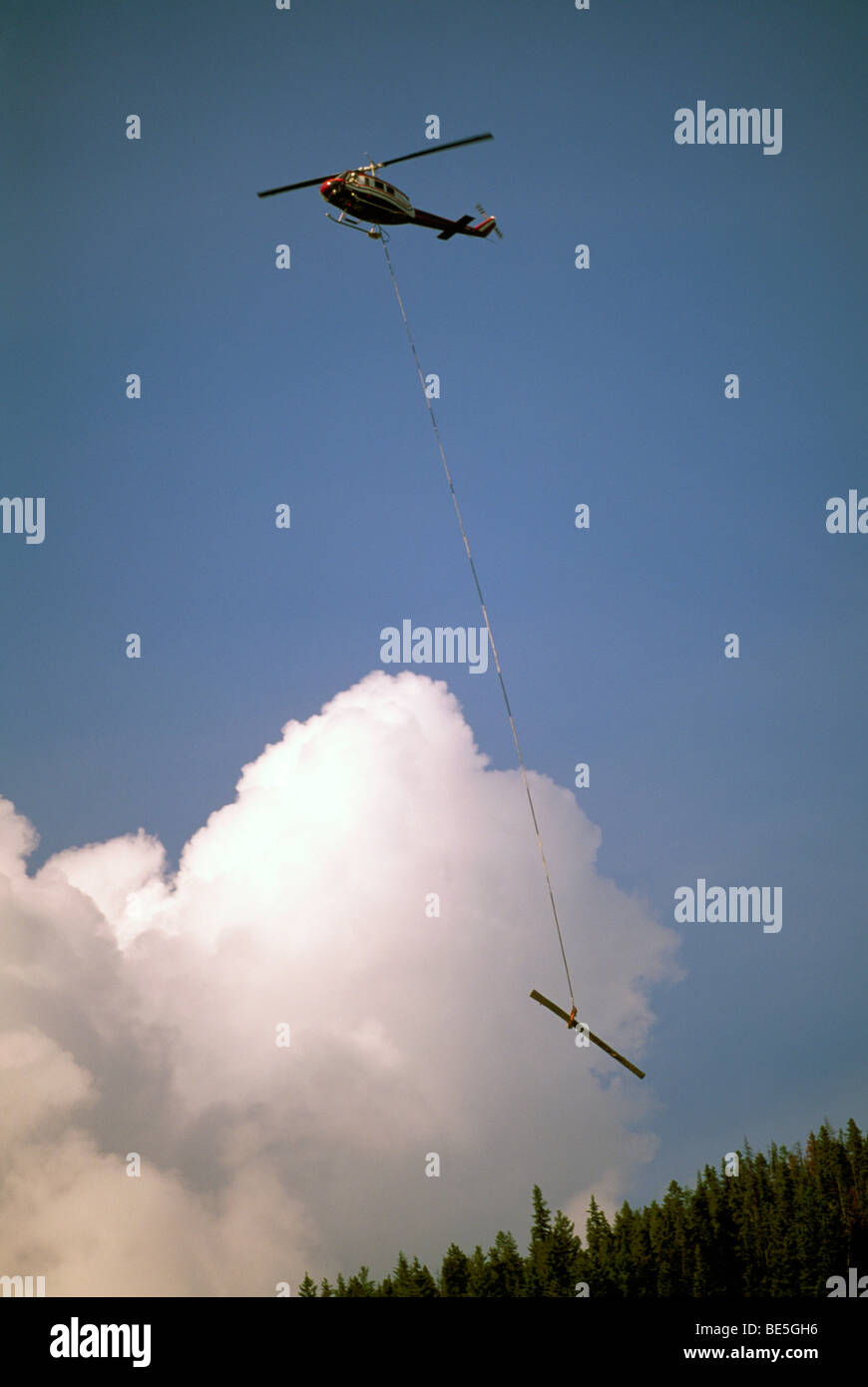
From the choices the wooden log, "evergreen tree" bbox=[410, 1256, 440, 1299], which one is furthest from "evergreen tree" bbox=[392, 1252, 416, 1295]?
the wooden log

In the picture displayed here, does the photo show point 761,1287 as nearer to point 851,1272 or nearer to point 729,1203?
point 851,1272

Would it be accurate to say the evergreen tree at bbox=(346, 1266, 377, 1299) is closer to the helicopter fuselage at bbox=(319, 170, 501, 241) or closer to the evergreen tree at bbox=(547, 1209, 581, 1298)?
the evergreen tree at bbox=(547, 1209, 581, 1298)

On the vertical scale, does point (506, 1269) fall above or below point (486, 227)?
below

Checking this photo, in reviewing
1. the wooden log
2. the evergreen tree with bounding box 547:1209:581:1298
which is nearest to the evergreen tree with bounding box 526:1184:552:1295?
the evergreen tree with bounding box 547:1209:581:1298

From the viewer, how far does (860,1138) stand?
84.0 metres

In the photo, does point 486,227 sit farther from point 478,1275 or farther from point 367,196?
point 478,1275

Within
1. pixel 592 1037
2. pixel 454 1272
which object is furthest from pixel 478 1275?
pixel 592 1037

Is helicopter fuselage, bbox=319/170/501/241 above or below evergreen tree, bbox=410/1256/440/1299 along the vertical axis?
above

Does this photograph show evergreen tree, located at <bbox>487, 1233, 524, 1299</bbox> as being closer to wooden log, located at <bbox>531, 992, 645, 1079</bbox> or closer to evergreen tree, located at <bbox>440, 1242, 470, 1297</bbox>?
evergreen tree, located at <bbox>440, 1242, 470, 1297</bbox>

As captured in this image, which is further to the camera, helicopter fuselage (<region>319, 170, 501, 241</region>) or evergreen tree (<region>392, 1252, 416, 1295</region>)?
evergreen tree (<region>392, 1252, 416, 1295</region>)

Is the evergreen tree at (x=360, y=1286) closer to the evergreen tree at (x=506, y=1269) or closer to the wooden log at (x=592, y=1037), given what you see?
the evergreen tree at (x=506, y=1269)

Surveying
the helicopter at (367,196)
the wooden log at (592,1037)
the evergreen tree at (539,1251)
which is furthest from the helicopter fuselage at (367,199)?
the evergreen tree at (539,1251)
